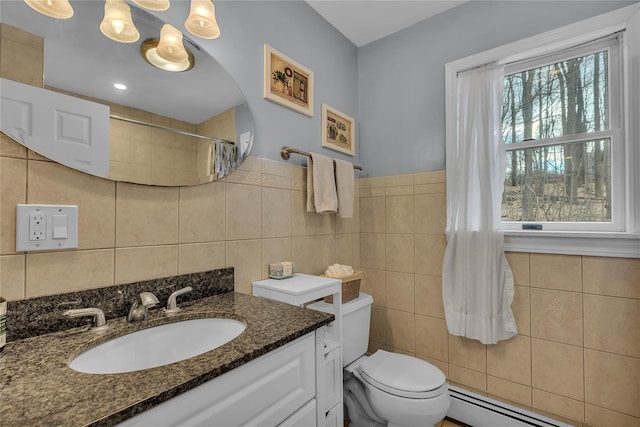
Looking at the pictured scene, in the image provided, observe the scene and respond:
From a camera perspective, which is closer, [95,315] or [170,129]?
[95,315]

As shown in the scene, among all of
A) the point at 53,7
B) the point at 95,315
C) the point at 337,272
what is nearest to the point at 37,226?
the point at 95,315

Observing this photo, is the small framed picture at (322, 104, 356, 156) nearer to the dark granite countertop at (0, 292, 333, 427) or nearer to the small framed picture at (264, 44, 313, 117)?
the small framed picture at (264, 44, 313, 117)

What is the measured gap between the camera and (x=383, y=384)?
1403mm

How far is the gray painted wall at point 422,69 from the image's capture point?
161 cm

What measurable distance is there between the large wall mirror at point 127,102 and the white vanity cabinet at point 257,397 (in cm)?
72

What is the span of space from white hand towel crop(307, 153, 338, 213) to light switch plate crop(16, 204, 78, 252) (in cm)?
101

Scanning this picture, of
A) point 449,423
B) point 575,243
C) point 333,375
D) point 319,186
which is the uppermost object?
point 319,186

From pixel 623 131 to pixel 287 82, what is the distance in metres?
1.61

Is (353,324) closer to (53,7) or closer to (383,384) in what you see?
(383,384)

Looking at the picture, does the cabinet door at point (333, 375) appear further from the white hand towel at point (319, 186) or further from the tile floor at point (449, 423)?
the white hand towel at point (319, 186)

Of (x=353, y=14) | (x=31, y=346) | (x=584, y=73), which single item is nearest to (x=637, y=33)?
(x=584, y=73)

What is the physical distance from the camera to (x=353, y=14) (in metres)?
1.90

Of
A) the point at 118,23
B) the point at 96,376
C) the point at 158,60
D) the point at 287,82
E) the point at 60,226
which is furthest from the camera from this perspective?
the point at 287,82

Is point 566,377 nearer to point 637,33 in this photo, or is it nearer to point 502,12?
point 637,33
